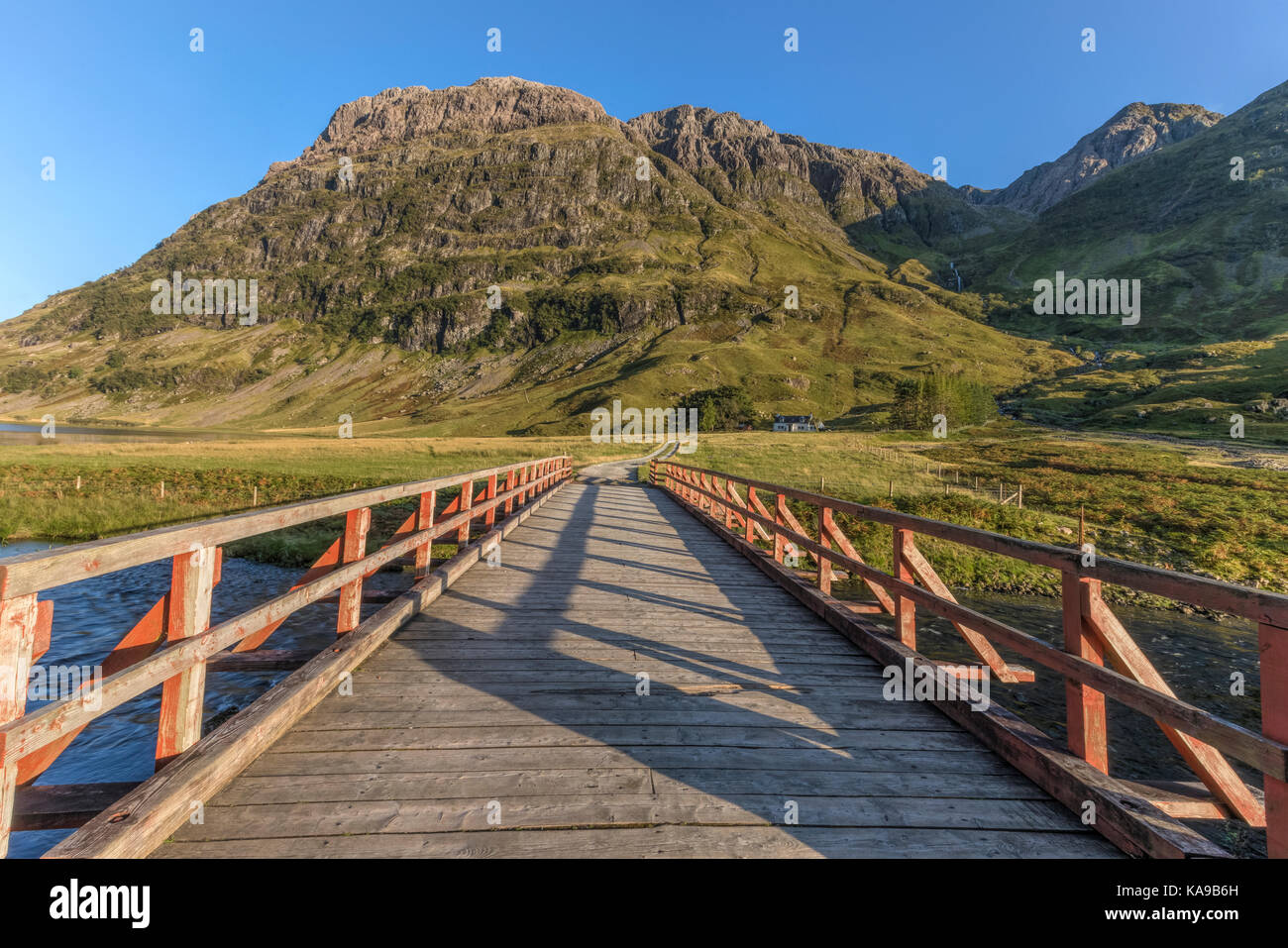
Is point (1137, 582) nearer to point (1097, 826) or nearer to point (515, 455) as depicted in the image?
point (1097, 826)

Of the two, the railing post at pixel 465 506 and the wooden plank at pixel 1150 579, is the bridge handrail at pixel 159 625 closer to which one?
the railing post at pixel 465 506

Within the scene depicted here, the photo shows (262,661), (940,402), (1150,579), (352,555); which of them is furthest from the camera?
(940,402)

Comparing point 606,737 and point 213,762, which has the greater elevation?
point 213,762

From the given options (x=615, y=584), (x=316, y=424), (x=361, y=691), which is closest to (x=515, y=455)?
(x=615, y=584)

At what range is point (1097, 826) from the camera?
2.66 metres

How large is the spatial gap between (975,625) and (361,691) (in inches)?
170

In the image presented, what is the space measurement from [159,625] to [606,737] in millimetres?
2578

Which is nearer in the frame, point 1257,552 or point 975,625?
point 975,625

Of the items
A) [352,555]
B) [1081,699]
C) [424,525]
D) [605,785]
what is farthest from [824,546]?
[352,555]

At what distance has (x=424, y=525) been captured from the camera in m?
6.25

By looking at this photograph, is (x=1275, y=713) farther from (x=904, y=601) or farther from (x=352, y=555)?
(x=352, y=555)

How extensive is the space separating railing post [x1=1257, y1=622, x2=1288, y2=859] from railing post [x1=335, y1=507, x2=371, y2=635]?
491cm

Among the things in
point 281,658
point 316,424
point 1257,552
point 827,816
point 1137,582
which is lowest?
point 1257,552

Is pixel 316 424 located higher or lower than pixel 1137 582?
higher
